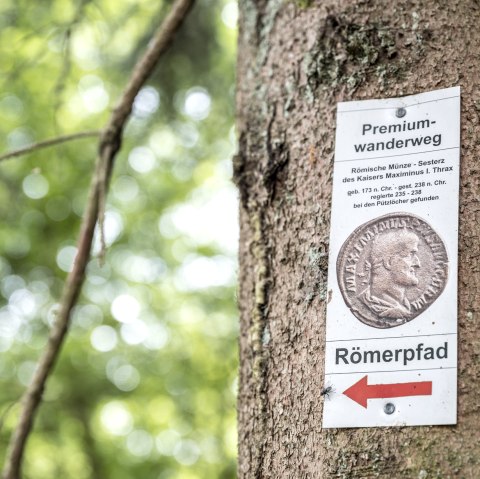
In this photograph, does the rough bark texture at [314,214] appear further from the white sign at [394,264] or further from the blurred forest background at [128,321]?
the blurred forest background at [128,321]

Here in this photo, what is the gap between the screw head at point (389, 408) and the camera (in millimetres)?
1197

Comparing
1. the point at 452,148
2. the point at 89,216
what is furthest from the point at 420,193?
the point at 89,216

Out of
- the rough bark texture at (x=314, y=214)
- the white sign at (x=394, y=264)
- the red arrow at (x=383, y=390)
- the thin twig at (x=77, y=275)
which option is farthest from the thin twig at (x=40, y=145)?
the red arrow at (x=383, y=390)

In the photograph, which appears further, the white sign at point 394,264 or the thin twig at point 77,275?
the thin twig at point 77,275

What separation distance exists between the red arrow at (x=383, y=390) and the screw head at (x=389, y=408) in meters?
0.01

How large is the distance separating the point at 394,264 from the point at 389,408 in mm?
226

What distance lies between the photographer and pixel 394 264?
1288mm

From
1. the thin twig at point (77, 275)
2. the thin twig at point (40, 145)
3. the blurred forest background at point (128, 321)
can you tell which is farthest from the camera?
Result: the blurred forest background at point (128, 321)

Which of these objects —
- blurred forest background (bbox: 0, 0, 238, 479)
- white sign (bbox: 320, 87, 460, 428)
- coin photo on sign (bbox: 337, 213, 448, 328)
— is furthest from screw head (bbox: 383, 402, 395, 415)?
blurred forest background (bbox: 0, 0, 238, 479)

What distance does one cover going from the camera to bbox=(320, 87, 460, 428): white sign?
47.3 inches

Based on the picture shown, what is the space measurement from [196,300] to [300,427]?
8326 millimetres

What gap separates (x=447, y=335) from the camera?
1202 mm

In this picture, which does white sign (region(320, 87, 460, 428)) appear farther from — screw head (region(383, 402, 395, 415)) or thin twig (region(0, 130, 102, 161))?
thin twig (region(0, 130, 102, 161))

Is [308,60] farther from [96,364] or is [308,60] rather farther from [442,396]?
[96,364]
